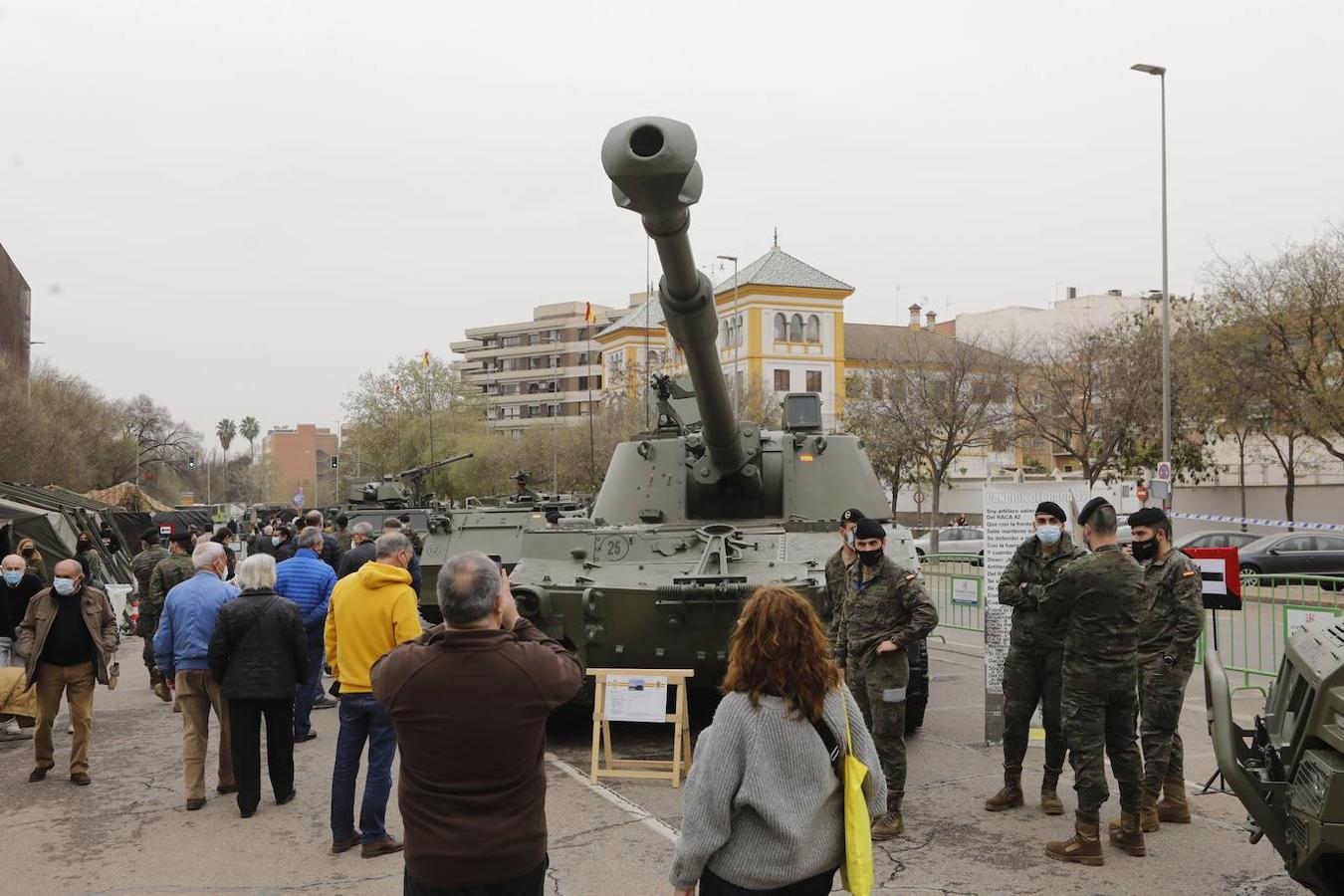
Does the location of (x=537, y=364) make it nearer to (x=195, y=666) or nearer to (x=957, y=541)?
(x=957, y=541)

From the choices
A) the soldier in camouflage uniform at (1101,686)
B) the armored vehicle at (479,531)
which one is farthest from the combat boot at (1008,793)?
the armored vehicle at (479,531)

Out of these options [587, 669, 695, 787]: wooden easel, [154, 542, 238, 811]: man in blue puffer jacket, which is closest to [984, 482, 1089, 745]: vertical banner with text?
[587, 669, 695, 787]: wooden easel

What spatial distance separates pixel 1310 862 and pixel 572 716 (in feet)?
22.5

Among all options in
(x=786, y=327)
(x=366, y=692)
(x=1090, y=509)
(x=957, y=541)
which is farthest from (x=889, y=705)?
(x=786, y=327)

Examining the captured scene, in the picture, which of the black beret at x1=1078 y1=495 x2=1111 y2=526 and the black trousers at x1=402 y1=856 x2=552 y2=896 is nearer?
the black trousers at x1=402 y1=856 x2=552 y2=896

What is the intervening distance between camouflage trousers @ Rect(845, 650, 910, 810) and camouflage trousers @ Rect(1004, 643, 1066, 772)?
83cm

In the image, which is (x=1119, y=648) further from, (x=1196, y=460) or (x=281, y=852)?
(x=1196, y=460)

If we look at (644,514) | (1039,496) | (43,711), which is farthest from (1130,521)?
(43,711)

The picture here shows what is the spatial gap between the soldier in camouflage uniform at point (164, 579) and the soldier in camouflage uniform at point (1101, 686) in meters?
7.07

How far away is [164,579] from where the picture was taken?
34.8 feet

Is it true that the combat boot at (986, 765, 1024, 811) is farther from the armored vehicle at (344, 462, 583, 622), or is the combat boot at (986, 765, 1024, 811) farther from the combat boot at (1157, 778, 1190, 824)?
the armored vehicle at (344, 462, 583, 622)

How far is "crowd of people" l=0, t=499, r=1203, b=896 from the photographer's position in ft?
11.4

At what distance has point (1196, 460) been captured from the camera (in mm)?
33031

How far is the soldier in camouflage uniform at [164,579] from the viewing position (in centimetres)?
1062
